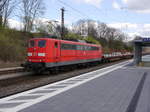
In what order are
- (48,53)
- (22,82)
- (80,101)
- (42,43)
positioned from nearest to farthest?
(80,101), (22,82), (48,53), (42,43)

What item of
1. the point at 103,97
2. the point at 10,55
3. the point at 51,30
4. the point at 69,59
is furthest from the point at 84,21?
the point at 103,97

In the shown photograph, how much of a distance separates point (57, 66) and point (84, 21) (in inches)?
3064

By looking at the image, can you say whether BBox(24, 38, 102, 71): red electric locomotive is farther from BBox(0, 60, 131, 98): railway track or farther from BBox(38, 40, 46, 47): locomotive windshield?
BBox(0, 60, 131, 98): railway track

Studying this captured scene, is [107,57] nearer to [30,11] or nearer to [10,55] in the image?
[10,55]

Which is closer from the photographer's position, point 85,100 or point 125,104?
point 125,104

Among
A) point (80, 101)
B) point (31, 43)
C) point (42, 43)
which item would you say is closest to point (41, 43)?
point (42, 43)

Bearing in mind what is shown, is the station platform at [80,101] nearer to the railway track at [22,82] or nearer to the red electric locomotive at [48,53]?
the railway track at [22,82]

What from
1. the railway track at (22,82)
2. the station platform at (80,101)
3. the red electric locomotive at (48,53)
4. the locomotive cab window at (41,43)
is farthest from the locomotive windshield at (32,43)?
the station platform at (80,101)

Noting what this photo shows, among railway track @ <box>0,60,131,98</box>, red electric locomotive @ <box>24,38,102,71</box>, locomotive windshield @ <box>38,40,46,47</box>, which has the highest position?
locomotive windshield @ <box>38,40,46,47</box>

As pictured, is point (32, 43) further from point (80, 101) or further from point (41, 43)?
point (80, 101)

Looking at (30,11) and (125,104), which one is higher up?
(30,11)

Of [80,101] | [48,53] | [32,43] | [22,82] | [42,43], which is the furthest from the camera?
[32,43]

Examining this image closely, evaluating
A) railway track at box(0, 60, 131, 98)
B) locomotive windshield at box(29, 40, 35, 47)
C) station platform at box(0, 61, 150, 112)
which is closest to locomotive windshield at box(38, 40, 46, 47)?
locomotive windshield at box(29, 40, 35, 47)

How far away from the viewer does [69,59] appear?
76.0ft
